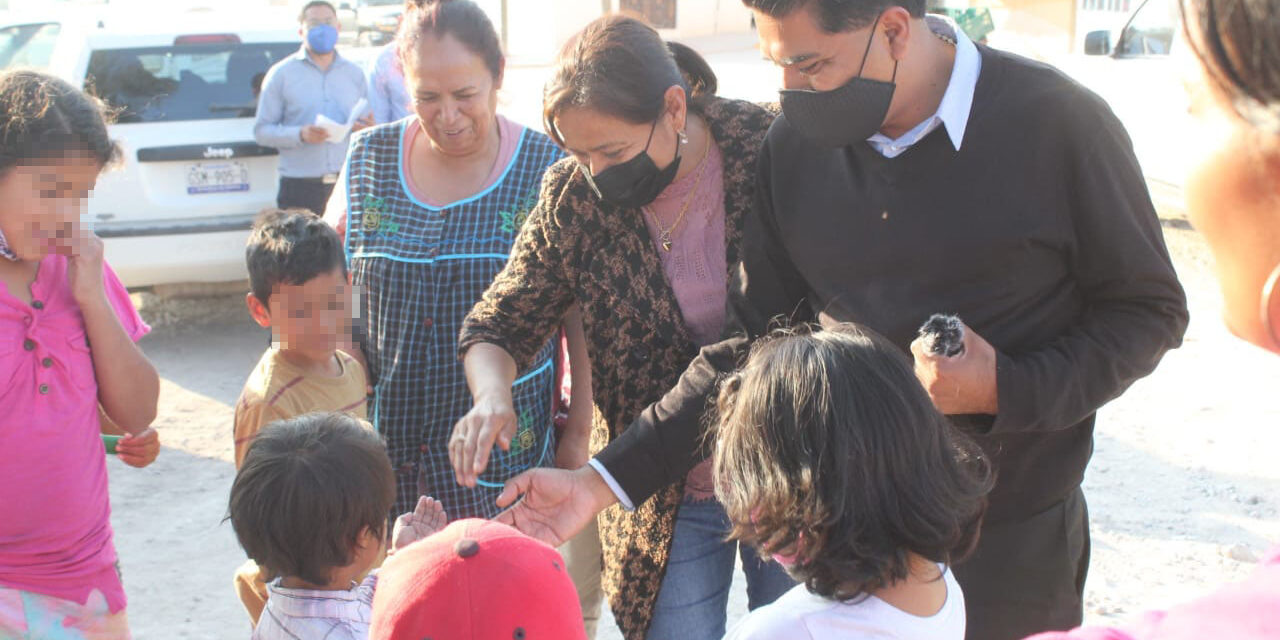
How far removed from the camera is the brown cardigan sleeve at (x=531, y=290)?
2723 mm

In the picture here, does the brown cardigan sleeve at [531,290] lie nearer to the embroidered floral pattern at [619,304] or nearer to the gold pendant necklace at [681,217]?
the embroidered floral pattern at [619,304]

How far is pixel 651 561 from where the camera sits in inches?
105

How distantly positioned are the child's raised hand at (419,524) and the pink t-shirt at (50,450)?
779 millimetres

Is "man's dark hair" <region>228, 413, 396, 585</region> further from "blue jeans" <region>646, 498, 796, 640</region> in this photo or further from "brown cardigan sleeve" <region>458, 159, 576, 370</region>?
"blue jeans" <region>646, 498, 796, 640</region>

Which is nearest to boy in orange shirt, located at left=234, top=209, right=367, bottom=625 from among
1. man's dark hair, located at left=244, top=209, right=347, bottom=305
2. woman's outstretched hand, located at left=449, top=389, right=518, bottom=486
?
man's dark hair, located at left=244, top=209, right=347, bottom=305

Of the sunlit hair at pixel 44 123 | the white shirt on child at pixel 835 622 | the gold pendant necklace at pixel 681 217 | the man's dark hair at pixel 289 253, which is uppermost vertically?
the sunlit hair at pixel 44 123

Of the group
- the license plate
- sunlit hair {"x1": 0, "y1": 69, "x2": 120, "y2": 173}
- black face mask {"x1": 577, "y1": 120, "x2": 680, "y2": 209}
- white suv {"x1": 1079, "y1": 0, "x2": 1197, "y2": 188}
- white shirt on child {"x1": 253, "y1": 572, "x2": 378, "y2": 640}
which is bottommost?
white suv {"x1": 1079, "y1": 0, "x2": 1197, "y2": 188}

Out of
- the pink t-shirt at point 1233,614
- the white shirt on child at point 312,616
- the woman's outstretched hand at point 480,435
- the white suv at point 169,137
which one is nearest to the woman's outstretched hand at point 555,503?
the woman's outstretched hand at point 480,435

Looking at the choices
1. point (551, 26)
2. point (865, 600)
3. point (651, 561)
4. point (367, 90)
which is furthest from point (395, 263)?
point (551, 26)

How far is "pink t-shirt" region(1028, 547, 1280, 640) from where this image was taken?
2.50 feet

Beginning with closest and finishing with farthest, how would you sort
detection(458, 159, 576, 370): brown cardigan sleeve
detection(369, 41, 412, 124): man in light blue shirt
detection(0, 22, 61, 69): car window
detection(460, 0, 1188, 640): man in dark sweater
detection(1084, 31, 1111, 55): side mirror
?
1. detection(460, 0, 1188, 640): man in dark sweater
2. detection(458, 159, 576, 370): brown cardigan sleeve
3. detection(0, 22, 61, 69): car window
4. detection(369, 41, 412, 124): man in light blue shirt
5. detection(1084, 31, 1111, 55): side mirror

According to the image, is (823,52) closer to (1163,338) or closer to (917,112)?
(917,112)

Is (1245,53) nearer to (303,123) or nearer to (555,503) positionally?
(555,503)

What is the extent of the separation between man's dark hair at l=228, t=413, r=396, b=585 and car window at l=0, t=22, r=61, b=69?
5860 mm
